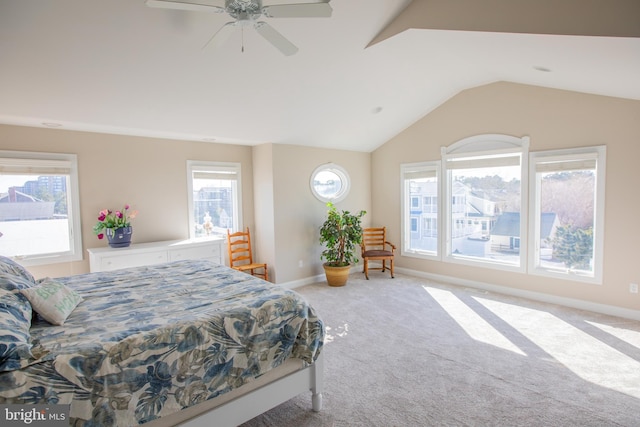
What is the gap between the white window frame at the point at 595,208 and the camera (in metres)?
3.98

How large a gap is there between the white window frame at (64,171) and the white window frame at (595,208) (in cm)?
597

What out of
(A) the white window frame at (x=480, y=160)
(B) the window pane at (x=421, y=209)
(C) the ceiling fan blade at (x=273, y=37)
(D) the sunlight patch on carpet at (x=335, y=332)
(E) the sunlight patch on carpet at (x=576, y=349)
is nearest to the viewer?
(C) the ceiling fan blade at (x=273, y=37)

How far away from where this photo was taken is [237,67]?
3.34 metres

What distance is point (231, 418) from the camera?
1960 mm

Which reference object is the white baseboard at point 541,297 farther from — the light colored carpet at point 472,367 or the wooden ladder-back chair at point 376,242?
the wooden ladder-back chair at point 376,242

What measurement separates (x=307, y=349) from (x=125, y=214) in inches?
133

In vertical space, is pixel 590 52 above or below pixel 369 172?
above

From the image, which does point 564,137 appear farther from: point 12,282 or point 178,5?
point 12,282

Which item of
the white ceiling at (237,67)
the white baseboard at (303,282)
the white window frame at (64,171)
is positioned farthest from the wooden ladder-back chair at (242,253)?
the white window frame at (64,171)

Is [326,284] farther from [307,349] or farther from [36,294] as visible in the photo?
[36,294]

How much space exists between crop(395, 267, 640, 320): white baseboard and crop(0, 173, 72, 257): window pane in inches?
209

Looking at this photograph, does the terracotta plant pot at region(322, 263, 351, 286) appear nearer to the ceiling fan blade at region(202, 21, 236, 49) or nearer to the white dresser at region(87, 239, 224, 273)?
the white dresser at region(87, 239, 224, 273)

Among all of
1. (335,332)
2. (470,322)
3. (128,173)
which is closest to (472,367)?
(470,322)

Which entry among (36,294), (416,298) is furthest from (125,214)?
(416,298)
